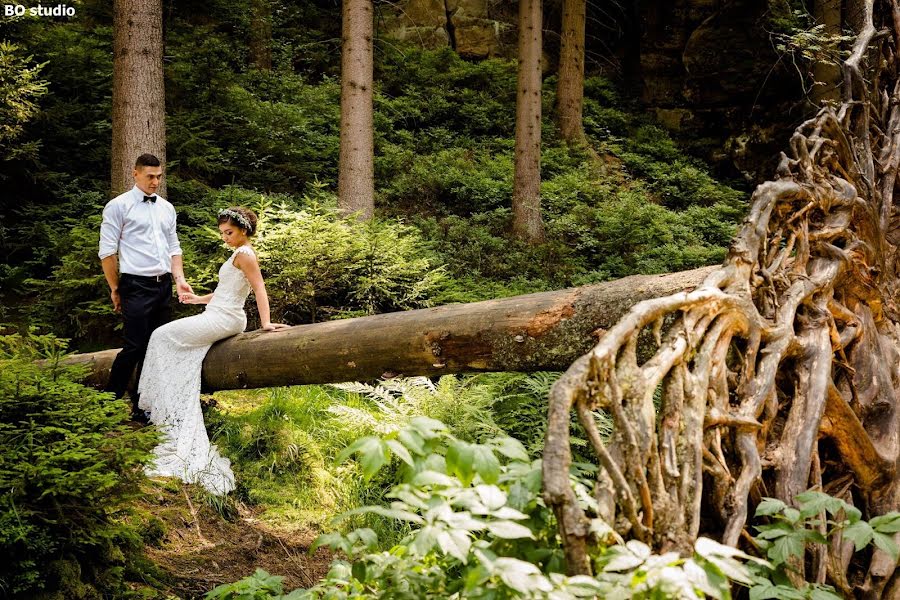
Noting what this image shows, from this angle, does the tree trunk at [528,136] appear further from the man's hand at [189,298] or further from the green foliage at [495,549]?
the green foliage at [495,549]

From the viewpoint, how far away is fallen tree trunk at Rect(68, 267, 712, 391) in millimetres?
4176

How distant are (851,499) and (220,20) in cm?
1601

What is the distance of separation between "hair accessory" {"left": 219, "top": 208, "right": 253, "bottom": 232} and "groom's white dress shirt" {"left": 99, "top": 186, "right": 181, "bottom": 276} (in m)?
0.80

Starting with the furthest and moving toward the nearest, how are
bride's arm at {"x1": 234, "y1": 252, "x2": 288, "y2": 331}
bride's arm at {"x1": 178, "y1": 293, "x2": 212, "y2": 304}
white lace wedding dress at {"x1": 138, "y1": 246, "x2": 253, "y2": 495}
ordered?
bride's arm at {"x1": 178, "y1": 293, "x2": 212, "y2": 304}
bride's arm at {"x1": 234, "y1": 252, "x2": 288, "y2": 331}
white lace wedding dress at {"x1": 138, "y1": 246, "x2": 253, "y2": 495}

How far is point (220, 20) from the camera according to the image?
15.3 m

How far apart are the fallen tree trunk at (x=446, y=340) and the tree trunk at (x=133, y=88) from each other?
3773 millimetres

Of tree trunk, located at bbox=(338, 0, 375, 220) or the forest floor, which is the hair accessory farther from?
tree trunk, located at bbox=(338, 0, 375, 220)

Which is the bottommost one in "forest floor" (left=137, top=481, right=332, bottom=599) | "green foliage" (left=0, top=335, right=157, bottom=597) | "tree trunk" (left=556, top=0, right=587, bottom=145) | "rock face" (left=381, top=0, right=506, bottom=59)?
"forest floor" (left=137, top=481, right=332, bottom=599)

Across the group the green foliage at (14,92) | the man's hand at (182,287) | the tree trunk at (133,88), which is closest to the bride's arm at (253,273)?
the man's hand at (182,287)

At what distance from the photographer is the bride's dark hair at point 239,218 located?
5637 mm

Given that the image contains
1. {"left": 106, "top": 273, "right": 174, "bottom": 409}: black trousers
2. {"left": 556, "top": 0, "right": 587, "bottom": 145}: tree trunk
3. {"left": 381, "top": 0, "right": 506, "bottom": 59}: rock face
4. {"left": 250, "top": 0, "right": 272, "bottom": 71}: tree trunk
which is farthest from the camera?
{"left": 381, "top": 0, "right": 506, "bottom": 59}: rock face

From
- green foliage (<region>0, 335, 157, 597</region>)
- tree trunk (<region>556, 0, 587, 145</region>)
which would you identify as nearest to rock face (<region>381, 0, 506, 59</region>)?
tree trunk (<region>556, 0, 587, 145</region>)

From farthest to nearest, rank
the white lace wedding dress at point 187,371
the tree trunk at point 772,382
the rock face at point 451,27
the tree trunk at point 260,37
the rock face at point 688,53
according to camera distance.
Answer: the rock face at point 451,27 → the tree trunk at point 260,37 → the rock face at point 688,53 → the white lace wedding dress at point 187,371 → the tree trunk at point 772,382

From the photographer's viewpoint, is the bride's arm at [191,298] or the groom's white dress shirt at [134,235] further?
the bride's arm at [191,298]
